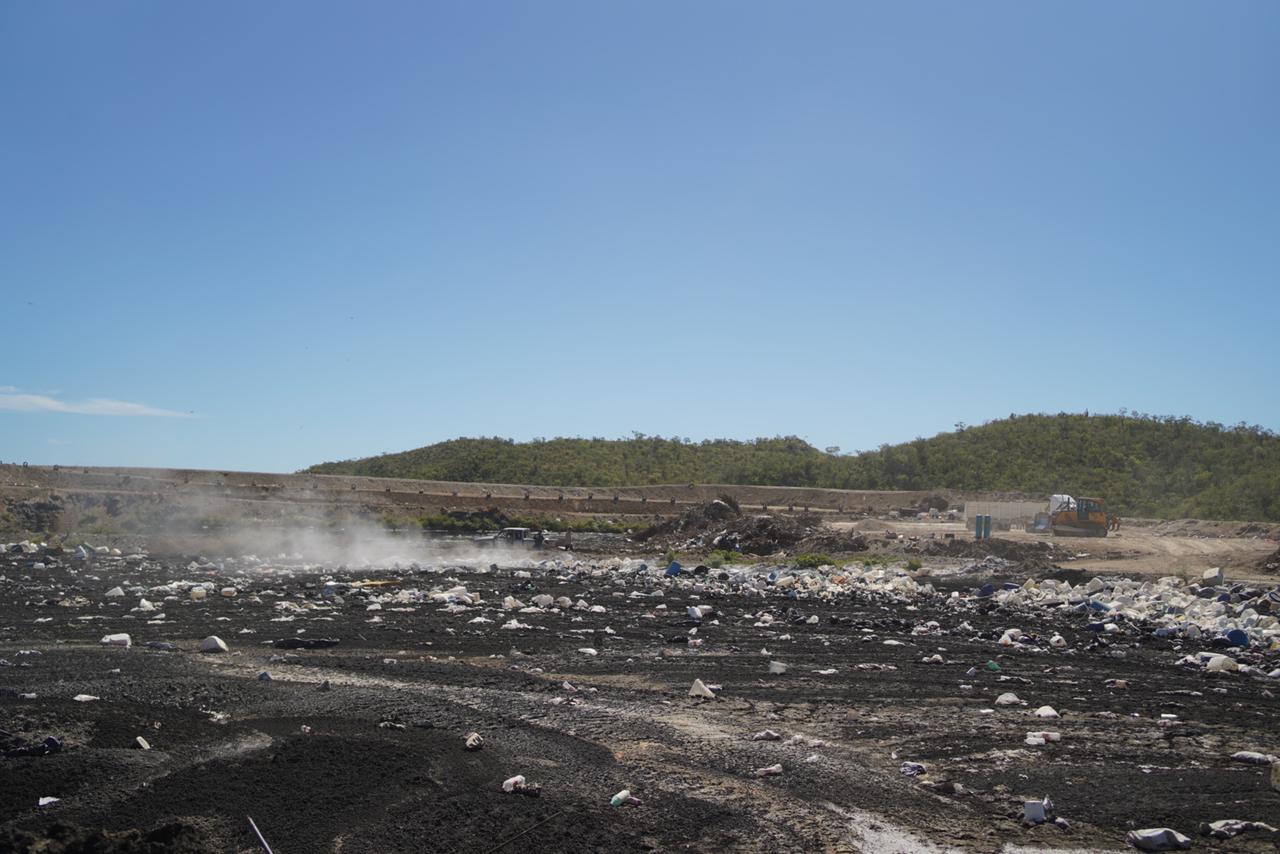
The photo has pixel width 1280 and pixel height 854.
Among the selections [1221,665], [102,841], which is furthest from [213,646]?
[1221,665]

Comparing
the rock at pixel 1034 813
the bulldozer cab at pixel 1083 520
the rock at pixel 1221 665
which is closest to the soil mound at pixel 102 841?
the rock at pixel 1034 813

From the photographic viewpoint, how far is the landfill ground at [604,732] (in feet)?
17.7

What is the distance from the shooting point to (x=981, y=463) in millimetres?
60531

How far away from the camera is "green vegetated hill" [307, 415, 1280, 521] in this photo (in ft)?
164

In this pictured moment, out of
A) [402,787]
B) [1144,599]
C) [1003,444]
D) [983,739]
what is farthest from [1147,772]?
[1003,444]

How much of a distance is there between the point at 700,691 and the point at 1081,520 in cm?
2941

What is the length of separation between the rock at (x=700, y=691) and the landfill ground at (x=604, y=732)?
0.14m

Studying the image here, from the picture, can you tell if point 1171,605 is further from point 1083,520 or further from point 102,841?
point 1083,520

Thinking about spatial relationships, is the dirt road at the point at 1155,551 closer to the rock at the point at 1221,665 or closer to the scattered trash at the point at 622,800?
the rock at the point at 1221,665

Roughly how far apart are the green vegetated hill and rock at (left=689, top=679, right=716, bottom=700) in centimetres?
3933

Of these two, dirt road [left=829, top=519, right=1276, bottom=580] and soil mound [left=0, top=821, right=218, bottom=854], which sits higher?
dirt road [left=829, top=519, right=1276, bottom=580]

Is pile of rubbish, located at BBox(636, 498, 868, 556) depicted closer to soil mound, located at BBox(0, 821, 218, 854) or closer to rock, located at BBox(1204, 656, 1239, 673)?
rock, located at BBox(1204, 656, 1239, 673)

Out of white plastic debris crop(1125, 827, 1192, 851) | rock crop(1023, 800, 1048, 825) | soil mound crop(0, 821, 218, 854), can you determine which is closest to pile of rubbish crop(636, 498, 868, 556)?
rock crop(1023, 800, 1048, 825)

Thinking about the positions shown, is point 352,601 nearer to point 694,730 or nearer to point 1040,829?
point 694,730
